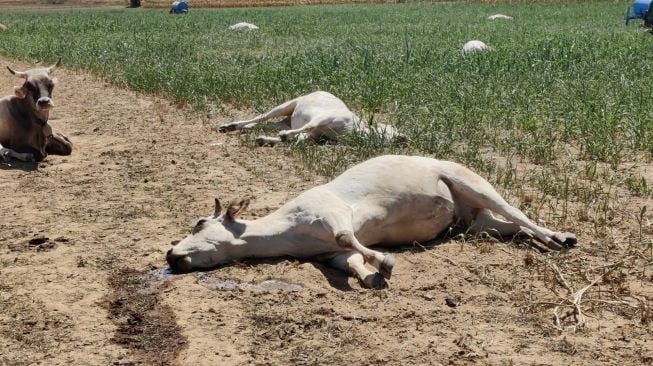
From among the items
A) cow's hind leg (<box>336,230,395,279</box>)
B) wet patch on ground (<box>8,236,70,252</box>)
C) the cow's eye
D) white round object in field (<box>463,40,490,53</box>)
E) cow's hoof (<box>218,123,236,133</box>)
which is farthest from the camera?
white round object in field (<box>463,40,490,53</box>)

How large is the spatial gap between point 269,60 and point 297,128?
669cm

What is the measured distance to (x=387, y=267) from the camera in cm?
560

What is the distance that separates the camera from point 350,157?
368 inches

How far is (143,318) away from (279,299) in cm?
83

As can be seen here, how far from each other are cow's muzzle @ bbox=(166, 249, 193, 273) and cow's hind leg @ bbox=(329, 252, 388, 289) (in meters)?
0.97

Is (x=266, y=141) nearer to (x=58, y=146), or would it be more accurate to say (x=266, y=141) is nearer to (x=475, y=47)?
(x=58, y=146)

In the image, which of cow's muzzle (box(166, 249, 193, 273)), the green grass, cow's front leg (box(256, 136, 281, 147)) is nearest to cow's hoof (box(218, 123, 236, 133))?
cow's front leg (box(256, 136, 281, 147))

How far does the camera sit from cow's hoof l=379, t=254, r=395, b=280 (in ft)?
18.3

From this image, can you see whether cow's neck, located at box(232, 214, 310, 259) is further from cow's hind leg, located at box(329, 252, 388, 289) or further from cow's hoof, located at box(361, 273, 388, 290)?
cow's hoof, located at box(361, 273, 388, 290)

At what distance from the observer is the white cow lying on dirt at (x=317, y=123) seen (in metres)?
10.4

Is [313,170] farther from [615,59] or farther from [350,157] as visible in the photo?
[615,59]

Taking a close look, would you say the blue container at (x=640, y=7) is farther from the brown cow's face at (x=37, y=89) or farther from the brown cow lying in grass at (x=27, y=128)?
the brown cow's face at (x=37, y=89)

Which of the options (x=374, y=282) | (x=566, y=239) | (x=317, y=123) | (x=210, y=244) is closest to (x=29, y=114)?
(x=317, y=123)

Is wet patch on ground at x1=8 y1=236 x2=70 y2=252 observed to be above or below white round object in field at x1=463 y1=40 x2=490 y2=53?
above
